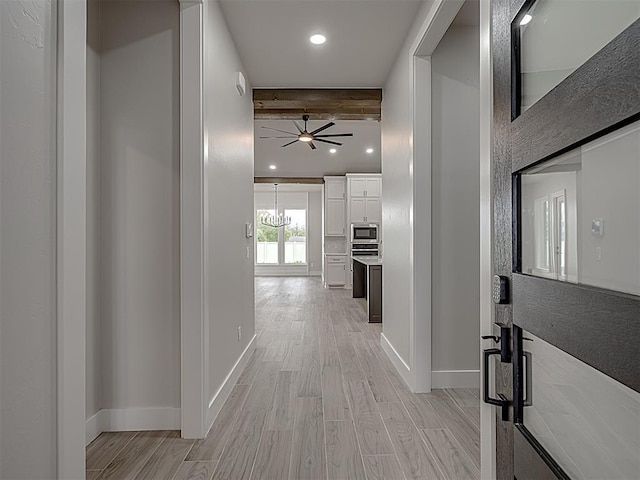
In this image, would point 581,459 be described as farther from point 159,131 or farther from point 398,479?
point 159,131

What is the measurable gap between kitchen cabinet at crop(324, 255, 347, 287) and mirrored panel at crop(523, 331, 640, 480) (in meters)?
9.17

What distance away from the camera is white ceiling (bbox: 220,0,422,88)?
305cm

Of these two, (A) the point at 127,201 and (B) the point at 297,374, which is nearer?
(A) the point at 127,201

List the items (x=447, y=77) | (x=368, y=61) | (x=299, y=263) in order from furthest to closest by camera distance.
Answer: (x=299, y=263) < (x=368, y=61) < (x=447, y=77)

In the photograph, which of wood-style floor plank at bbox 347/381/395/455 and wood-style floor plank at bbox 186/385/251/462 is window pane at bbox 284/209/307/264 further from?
wood-style floor plank at bbox 186/385/251/462

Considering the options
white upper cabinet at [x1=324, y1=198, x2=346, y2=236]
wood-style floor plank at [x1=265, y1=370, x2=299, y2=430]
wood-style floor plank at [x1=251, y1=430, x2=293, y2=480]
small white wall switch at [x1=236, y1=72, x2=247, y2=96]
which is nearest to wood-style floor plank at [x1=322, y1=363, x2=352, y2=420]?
wood-style floor plank at [x1=265, y1=370, x2=299, y2=430]

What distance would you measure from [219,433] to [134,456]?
46cm

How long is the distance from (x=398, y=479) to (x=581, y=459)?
4.40 feet

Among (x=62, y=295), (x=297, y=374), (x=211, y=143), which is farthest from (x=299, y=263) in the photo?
(x=62, y=295)

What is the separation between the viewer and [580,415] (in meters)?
0.89

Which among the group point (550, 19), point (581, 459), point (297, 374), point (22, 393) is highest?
point (550, 19)

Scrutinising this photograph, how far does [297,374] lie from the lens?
12.1 ft

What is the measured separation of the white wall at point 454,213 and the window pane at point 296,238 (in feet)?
33.7

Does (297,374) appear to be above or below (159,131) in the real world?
below
